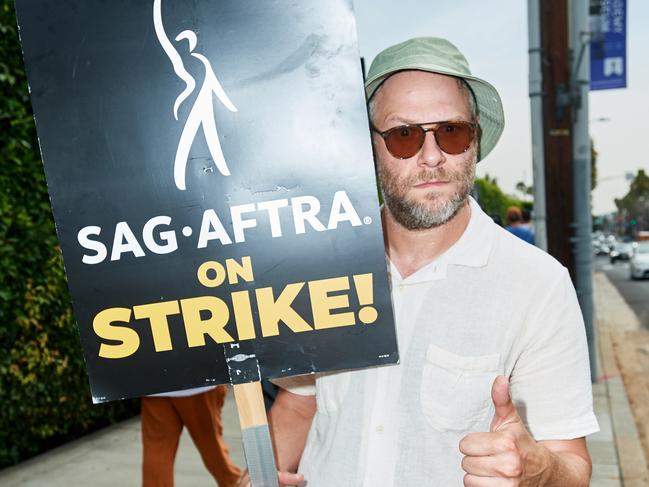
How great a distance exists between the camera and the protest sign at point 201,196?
1.34 m

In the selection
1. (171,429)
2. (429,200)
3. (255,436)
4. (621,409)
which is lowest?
(621,409)

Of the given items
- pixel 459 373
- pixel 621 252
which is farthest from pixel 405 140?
pixel 621 252

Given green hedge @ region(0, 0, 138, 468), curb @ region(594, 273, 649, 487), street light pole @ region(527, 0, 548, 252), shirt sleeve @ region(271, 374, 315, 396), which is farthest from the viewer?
street light pole @ region(527, 0, 548, 252)

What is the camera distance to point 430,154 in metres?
1.56

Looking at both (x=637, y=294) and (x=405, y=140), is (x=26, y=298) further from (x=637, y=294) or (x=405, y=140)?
(x=637, y=294)

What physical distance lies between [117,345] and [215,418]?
249 cm

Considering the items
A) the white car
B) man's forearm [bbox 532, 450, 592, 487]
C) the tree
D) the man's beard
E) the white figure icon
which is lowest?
the tree

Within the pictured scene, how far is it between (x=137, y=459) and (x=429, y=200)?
14.6 feet

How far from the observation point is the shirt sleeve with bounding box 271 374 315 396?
173 cm

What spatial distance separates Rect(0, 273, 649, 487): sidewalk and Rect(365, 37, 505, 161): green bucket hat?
149 inches

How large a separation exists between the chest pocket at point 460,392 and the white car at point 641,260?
2570 cm

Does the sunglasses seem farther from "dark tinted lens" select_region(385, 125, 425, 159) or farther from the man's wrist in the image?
the man's wrist

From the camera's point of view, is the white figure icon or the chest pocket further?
the chest pocket

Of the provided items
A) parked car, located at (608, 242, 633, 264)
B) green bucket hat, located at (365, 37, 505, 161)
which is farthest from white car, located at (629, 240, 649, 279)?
green bucket hat, located at (365, 37, 505, 161)
